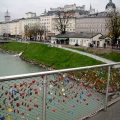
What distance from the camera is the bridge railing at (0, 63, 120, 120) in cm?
203

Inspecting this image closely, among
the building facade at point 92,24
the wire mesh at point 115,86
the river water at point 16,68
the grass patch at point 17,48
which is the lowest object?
the river water at point 16,68

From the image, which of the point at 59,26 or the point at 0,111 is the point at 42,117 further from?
the point at 59,26

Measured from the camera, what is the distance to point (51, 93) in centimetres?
248

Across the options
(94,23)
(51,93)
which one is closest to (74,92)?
(51,93)

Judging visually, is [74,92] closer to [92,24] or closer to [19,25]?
[92,24]

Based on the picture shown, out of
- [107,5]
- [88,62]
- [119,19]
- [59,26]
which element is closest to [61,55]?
[88,62]

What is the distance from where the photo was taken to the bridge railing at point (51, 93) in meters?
2.03

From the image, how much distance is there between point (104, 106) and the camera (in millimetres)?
3279

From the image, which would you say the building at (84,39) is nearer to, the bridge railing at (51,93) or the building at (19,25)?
A: the bridge railing at (51,93)

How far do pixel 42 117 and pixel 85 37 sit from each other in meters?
34.4

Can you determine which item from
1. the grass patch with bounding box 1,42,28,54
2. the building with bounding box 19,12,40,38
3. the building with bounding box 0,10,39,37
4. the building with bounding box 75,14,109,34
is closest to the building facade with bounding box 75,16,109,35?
the building with bounding box 75,14,109,34

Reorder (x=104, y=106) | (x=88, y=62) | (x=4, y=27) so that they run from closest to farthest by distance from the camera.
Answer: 1. (x=104, y=106)
2. (x=88, y=62)
3. (x=4, y=27)

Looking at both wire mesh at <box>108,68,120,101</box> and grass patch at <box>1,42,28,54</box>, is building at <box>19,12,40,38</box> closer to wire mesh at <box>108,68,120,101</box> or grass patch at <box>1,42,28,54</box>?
grass patch at <box>1,42,28,54</box>

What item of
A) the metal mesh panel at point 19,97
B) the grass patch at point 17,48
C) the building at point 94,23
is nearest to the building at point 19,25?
the building at point 94,23
